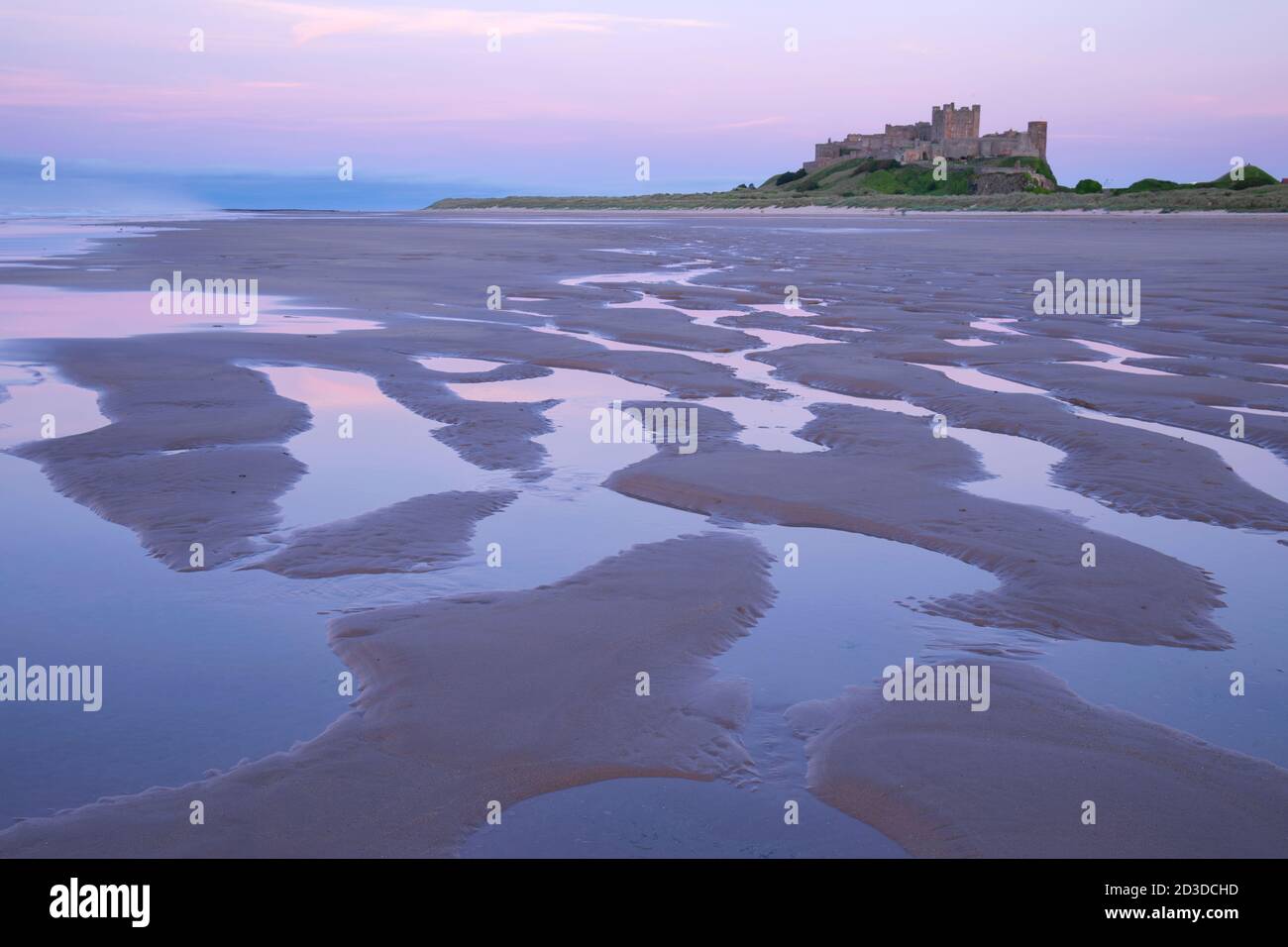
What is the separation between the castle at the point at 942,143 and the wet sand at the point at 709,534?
119 metres

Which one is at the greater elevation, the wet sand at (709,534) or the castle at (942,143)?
the castle at (942,143)

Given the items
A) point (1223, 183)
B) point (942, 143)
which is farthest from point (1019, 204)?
point (942, 143)

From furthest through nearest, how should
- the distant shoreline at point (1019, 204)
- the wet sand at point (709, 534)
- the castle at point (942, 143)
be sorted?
the castle at point (942, 143), the distant shoreline at point (1019, 204), the wet sand at point (709, 534)

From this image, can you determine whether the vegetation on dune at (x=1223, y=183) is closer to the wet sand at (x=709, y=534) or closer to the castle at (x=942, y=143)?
the castle at (x=942, y=143)

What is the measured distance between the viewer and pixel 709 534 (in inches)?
240

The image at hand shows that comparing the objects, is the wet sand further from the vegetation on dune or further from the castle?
the castle

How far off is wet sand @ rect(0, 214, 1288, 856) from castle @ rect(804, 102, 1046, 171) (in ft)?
389

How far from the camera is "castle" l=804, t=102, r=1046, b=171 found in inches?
4929

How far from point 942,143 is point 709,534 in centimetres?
13589

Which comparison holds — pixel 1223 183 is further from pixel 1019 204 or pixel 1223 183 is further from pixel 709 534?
pixel 709 534

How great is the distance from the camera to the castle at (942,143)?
12519 centimetres

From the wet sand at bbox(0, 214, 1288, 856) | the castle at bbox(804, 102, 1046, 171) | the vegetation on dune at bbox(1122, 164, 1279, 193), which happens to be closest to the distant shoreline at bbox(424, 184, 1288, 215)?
the vegetation on dune at bbox(1122, 164, 1279, 193)

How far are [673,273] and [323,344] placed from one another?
42.3 ft

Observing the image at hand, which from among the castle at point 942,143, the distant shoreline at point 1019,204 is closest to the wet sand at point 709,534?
the distant shoreline at point 1019,204
